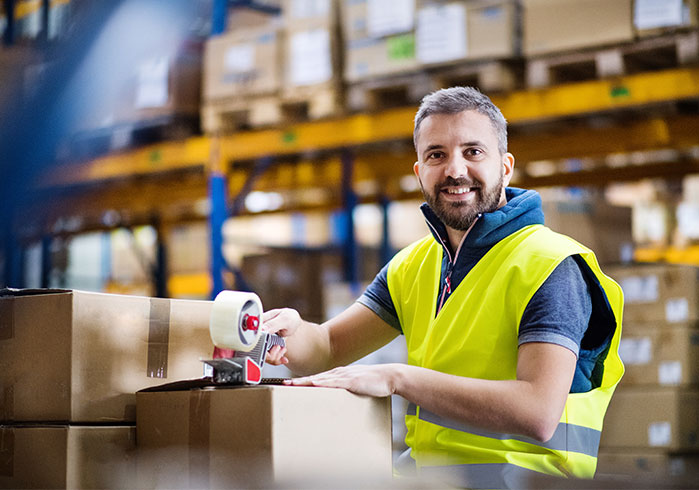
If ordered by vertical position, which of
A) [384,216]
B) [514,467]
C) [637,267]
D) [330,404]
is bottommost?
[514,467]

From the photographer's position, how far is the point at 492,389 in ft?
6.26

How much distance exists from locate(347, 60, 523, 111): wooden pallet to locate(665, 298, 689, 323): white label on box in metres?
1.49

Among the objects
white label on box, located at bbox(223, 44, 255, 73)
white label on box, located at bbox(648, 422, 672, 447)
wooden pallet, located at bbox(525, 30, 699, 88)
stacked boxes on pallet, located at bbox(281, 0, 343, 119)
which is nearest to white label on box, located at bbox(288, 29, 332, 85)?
stacked boxes on pallet, located at bbox(281, 0, 343, 119)

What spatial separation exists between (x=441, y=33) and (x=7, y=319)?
3.49 m

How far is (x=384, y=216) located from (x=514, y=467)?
5542 mm

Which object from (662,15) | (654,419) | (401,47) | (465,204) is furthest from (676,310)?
(465,204)

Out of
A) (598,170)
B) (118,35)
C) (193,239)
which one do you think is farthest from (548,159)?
(193,239)

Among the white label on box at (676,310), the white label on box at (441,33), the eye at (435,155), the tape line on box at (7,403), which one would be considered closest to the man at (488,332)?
the eye at (435,155)

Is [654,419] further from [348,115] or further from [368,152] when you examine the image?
[368,152]

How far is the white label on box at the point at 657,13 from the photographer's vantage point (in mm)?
4387

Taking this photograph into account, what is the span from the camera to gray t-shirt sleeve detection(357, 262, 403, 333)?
2582 millimetres

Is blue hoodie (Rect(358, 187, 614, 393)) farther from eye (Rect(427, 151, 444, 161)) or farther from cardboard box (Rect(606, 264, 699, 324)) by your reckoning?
cardboard box (Rect(606, 264, 699, 324))

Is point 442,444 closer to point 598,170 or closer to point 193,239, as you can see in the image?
point 598,170

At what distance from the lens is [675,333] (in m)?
4.60
